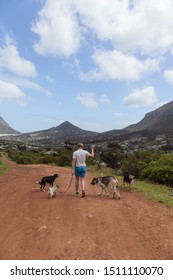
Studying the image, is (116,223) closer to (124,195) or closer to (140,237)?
(140,237)

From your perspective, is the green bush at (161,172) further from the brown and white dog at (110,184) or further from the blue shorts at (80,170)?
the blue shorts at (80,170)

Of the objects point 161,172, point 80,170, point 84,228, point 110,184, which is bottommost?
point 84,228

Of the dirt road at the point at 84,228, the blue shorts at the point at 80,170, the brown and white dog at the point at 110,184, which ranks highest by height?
the blue shorts at the point at 80,170

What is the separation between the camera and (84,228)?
8.05m

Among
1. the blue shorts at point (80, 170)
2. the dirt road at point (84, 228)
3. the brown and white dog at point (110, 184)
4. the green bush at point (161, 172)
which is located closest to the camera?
the dirt road at point (84, 228)

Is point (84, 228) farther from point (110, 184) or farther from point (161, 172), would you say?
point (161, 172)

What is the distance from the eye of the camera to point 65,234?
757cm

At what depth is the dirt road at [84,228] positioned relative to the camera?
21.6 feet

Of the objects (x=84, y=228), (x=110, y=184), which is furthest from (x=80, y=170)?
(x=84, y=228)

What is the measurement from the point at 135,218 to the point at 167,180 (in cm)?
1108

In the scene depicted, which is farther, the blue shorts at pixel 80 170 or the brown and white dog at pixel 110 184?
the blue shorts at pixel 80 170

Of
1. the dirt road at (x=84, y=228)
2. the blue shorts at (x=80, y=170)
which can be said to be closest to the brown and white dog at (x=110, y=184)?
the dirt road at (x=84, y=228)
